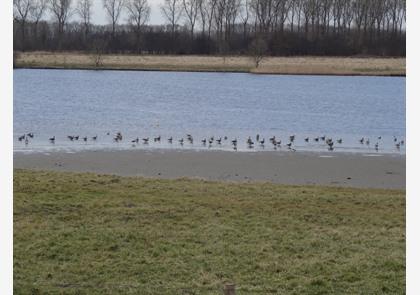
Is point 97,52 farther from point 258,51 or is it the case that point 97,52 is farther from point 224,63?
point 258,51

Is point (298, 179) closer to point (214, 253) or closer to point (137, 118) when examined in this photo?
point (214, 253)

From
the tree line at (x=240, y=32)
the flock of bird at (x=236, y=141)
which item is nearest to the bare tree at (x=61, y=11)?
the tree line at (x=240, y=32)

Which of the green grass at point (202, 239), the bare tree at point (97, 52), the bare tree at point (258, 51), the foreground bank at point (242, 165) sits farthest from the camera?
the bare tree at point (258, 51)

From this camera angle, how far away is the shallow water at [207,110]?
91.7 feet

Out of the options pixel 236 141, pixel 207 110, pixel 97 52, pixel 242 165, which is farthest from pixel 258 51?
pixel 242 165

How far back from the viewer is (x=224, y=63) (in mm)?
85812

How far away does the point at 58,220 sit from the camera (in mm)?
12461

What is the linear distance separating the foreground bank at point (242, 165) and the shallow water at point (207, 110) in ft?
5.24

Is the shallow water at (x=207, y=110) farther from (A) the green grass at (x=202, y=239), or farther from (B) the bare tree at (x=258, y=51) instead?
(B) the bare tree at (x=258, y=51)

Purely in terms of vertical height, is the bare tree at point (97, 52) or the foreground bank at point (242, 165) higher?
the bare tree at point (97, 52)

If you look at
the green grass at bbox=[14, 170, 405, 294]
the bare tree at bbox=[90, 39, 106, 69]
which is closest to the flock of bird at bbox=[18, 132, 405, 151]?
the green grass at bbox=[14, 170, 405, 294]

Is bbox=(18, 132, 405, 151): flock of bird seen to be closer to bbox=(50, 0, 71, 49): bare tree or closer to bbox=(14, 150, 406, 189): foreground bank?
bbox=(14, 150, 406, 189): foreground bank

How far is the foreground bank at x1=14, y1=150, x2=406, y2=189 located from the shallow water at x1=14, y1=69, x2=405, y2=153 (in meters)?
1.60

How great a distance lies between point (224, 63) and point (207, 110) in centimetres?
4658
